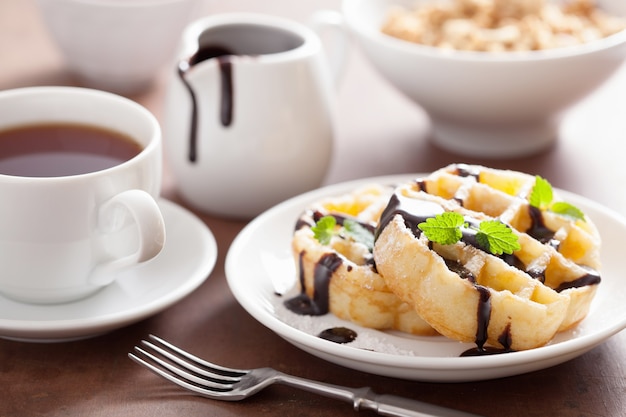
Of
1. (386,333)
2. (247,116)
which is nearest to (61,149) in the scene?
(247,116)

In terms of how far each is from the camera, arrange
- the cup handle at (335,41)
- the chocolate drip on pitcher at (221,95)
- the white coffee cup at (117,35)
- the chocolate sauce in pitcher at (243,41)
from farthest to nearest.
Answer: the white coffee cup at (117,35), the cup handle at (335,41), the chocolate sauce in pitcher at (243,41), the chocolate drip on pitcher at (221,95)

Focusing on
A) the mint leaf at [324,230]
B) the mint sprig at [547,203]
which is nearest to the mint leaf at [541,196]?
the mint sprig at [547,203]

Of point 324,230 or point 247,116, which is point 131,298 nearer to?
point 324,230

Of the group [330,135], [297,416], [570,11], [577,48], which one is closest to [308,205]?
[330,135]

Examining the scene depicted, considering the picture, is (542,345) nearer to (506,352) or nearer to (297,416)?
(506,352)

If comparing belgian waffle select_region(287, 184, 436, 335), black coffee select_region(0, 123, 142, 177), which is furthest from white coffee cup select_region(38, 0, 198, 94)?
belgian waffle select_region(287, 184, 436, 335)

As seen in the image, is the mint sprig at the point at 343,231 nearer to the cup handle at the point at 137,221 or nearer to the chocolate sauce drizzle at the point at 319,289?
the chocolate sauce drizzle at the point at 319,289
